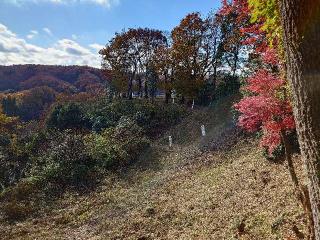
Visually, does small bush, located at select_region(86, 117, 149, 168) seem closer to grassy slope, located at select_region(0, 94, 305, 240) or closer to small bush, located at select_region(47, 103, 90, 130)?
grassy slope, located at select_region(0, 94, 305, 240)

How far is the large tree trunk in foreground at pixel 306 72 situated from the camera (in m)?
4.14

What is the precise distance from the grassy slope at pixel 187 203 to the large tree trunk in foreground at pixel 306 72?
692 cm

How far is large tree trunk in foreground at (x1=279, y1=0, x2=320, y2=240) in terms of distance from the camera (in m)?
4.14

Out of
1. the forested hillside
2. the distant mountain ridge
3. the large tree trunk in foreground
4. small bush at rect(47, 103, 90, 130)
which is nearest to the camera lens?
the large tree trunk in foreground

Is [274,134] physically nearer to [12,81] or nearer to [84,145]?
[84,145]

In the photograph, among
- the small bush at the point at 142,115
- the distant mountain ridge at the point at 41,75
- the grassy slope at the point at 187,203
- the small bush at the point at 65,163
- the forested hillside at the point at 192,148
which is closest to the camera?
the forested hillside at the point at 192,148

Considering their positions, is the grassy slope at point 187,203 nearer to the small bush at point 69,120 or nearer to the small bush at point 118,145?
the small bush at point 118,145

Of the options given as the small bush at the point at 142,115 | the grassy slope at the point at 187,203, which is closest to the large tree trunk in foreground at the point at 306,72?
the grassy slope at the point at 187,203

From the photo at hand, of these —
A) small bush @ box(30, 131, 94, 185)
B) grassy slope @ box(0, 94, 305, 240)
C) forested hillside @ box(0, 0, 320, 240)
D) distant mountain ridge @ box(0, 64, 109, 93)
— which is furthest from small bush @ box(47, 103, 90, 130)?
distant mountain ridge @ box(0, 64, 109, 93)

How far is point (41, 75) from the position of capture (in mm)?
113250

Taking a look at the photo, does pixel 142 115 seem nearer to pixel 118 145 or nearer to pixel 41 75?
pixel 118 145

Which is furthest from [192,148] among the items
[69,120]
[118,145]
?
[69,120]

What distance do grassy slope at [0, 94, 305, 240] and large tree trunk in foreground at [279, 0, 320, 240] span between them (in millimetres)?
6916

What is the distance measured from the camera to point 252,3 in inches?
247
